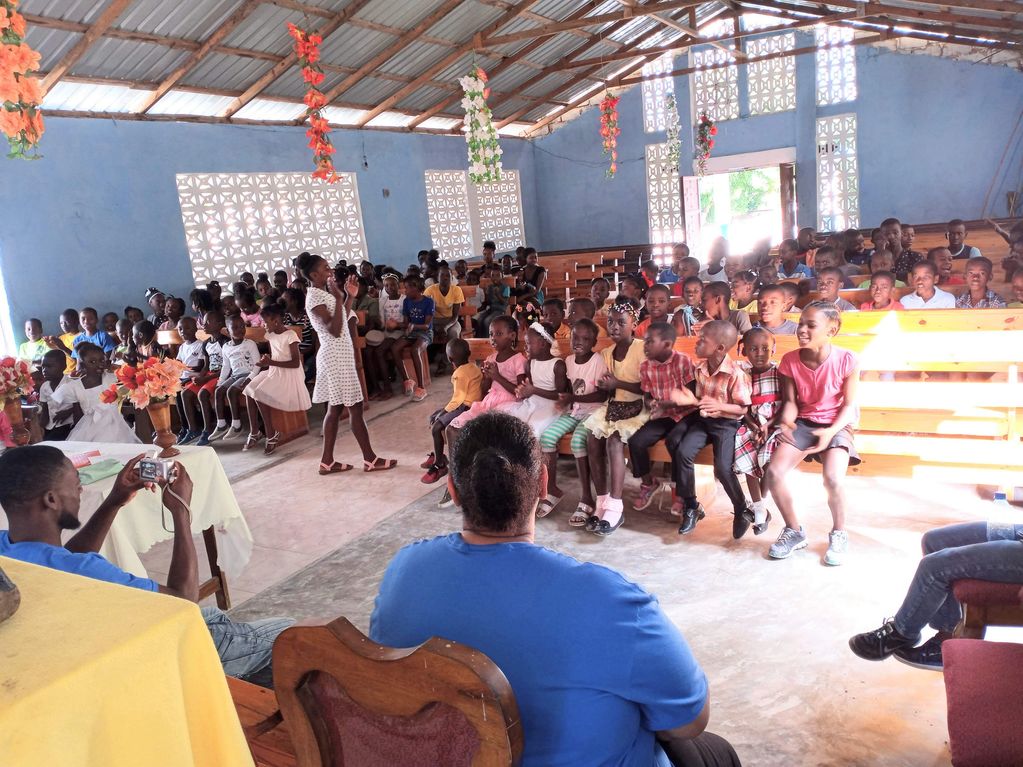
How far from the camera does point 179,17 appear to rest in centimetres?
928

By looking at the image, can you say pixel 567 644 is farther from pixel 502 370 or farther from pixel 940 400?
pixel 502 370

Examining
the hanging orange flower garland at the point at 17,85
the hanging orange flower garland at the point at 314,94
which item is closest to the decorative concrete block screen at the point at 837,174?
the hanging orange flower garland at the point at 314,94

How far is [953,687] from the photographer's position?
2014 millimetres

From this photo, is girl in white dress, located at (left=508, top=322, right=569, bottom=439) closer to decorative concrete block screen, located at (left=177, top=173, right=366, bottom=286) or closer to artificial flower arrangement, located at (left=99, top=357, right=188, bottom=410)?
artificial flower arrangement, located at (left=99, top=357, right=188, bottom=410)

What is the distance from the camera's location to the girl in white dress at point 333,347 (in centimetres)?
575

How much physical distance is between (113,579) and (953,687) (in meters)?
2.20

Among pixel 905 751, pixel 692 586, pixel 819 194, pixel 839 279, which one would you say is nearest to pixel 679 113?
pixel 819 194

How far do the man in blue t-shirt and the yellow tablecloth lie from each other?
0.42 m

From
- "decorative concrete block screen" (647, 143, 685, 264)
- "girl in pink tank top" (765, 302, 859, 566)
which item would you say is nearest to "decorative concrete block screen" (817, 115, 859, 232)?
"decorative concrete block screen" (647, 143, 685, 264)

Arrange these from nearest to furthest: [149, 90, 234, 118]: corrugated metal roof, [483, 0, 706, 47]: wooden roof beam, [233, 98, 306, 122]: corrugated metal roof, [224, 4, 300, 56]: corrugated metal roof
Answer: [224, 4, 300, 56]: corrugated metal roof, [149, 90, 234, 118]: corrugated metal roof, [483, 0, 706, 47]: wooden roof beam, [233, 98, 306, 122]: corrugated metal roof

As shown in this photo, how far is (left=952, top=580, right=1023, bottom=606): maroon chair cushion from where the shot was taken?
2439 mm

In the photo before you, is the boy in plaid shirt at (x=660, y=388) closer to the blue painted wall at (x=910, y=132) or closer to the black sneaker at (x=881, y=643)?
the black sneaker at (x=881, y=643)

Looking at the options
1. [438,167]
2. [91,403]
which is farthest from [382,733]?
[438,167]

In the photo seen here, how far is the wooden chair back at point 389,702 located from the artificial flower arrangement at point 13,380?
12.2ft
